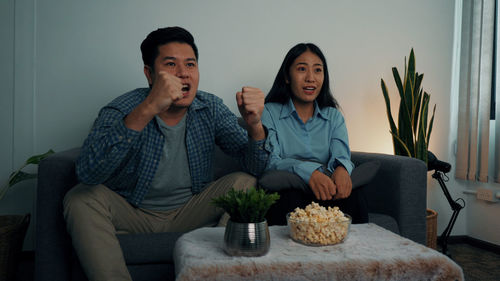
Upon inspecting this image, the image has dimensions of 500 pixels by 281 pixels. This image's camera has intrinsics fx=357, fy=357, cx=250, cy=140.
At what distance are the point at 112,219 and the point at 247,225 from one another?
0.65m

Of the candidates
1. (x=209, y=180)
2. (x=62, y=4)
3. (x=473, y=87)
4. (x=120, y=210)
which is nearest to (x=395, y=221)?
(x=209, y=180)

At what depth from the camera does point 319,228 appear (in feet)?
2.93

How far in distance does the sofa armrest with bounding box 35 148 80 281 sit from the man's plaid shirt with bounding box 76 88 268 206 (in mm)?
164

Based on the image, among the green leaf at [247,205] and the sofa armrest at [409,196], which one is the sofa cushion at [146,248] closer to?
the green leaf at [247,205]

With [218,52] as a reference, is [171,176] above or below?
below

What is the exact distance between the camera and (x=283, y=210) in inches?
57.8

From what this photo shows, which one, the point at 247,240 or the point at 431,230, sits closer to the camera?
the point at 247,240

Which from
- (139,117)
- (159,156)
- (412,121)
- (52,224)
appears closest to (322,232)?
(139,117)

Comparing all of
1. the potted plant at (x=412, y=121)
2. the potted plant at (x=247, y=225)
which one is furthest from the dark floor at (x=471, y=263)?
the potted plant at (x=247, y=225)

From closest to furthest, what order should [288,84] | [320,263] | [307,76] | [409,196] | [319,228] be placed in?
[320,263] < [319,228] < [409,196] < [307,76] < [288,84]

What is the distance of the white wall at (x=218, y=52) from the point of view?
81.7 inches

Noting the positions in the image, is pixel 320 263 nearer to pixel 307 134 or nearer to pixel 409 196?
pixel 409 196

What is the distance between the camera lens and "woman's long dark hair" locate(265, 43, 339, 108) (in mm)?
1906

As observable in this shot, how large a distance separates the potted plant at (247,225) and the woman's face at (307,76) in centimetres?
109
